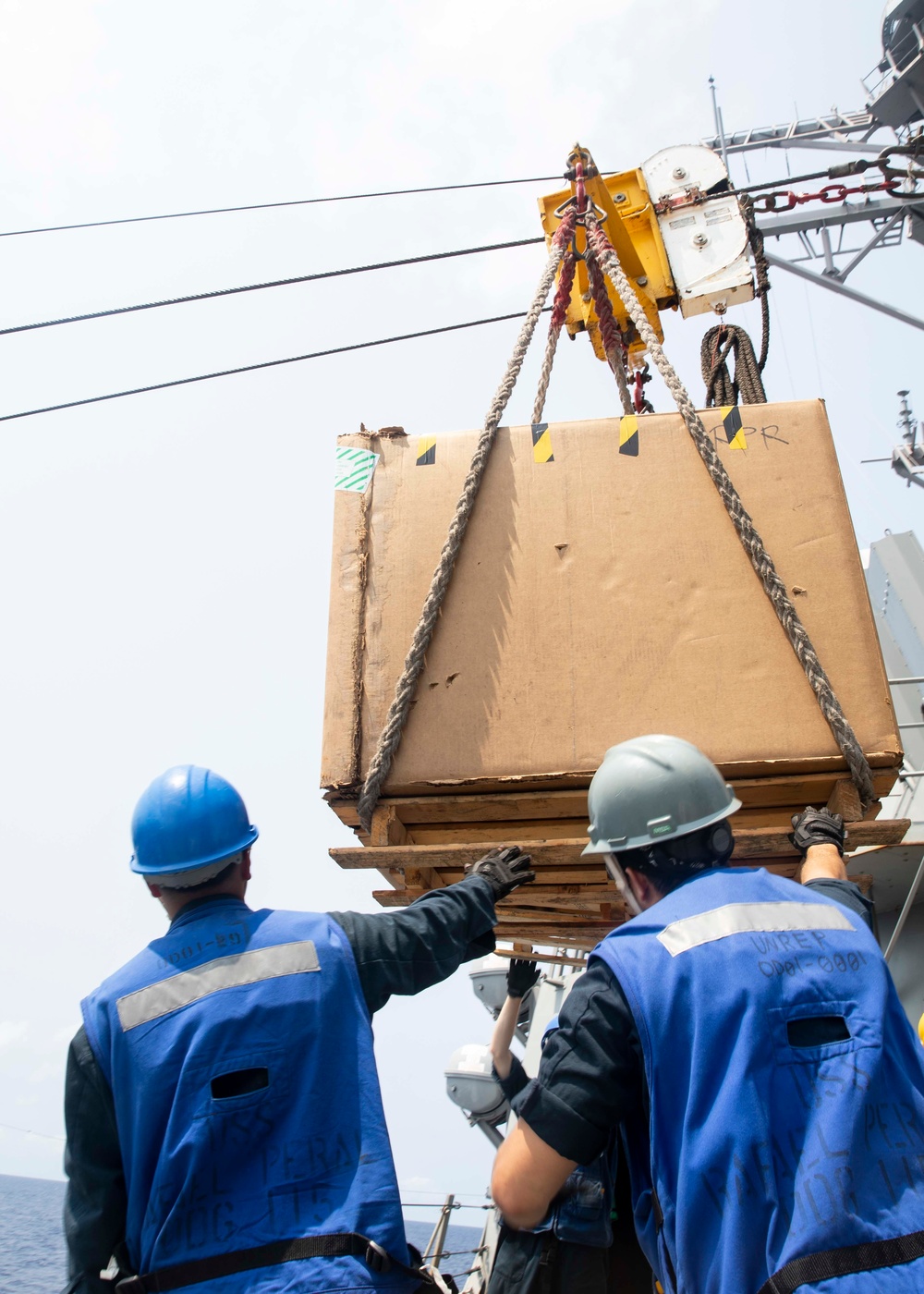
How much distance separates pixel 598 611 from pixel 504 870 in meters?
0.73

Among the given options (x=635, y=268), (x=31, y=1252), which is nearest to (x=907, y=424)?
(x=635, y=268)

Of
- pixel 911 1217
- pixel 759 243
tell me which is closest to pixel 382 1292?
pixel 911 1217

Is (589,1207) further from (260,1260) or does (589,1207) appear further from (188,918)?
(188,918)

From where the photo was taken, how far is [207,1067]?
63.2 inches

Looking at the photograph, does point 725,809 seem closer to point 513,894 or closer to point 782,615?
point 782,615

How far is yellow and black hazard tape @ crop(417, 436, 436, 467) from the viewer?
272cm

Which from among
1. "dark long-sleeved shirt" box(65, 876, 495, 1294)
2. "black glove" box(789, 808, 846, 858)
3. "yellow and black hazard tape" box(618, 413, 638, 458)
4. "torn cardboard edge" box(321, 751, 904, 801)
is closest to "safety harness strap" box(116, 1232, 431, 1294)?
"dark long-sleeved shirt" box(65, 876, 495, 1294)

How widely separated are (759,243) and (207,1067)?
202 inches

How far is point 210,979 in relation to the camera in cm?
170

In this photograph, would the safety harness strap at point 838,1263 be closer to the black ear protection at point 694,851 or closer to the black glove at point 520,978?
the black ear protection at point 694,851

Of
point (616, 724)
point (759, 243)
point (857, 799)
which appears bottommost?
point (857, 799)

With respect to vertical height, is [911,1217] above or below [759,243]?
below

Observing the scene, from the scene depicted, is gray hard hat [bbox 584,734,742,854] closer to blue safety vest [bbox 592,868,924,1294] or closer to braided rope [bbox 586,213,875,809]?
blue safety vest [bbox 592,868,924,1294]

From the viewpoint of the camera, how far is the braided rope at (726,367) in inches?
164
